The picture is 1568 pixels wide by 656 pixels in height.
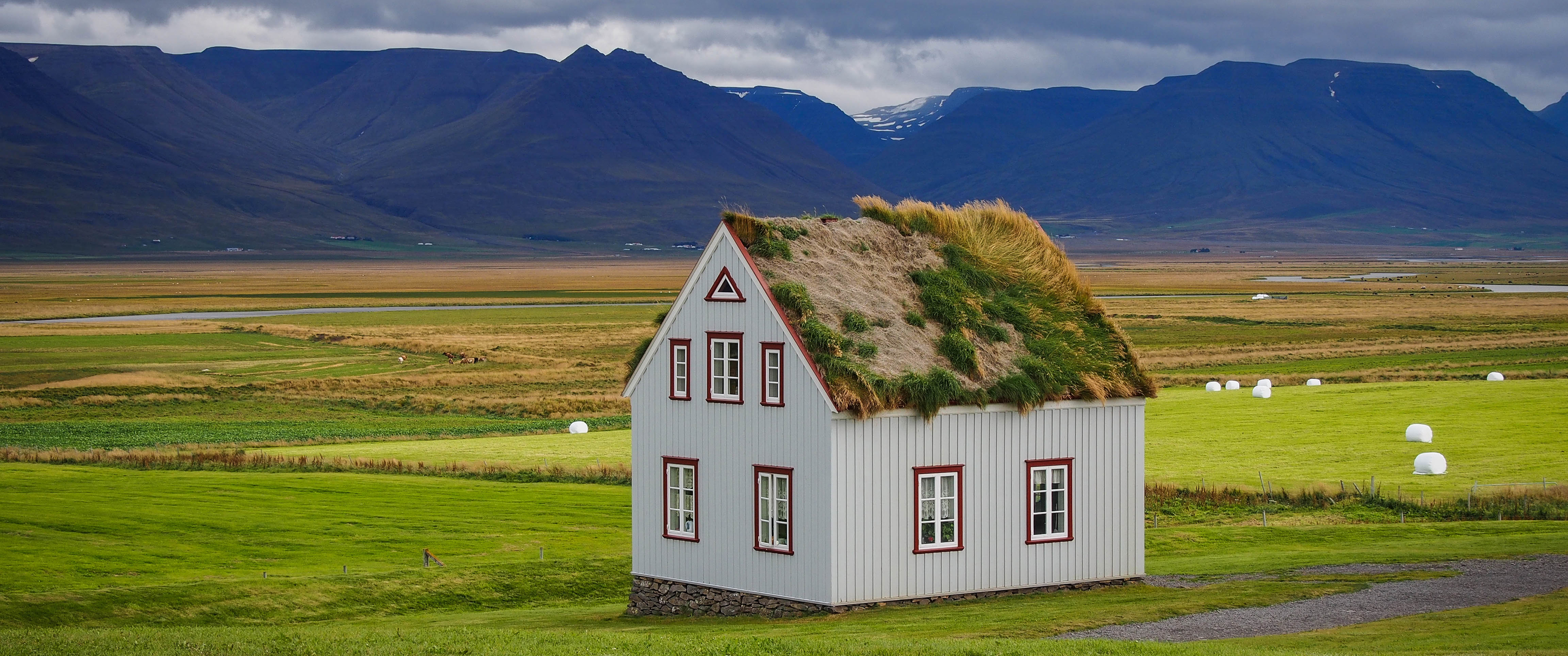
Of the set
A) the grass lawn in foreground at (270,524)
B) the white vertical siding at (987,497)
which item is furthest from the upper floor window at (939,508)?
the grass lawn in foreground at (270,524)

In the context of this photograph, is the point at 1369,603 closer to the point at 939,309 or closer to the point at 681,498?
the point at 939,309

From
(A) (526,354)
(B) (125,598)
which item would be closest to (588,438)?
(B) (125,598)

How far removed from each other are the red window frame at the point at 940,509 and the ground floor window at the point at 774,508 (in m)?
2.45

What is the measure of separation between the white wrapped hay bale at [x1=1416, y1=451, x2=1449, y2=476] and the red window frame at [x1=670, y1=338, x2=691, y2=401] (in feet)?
96.2

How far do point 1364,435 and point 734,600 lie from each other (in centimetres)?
3655

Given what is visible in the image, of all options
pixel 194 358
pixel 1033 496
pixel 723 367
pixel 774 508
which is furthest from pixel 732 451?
pixel 194 358

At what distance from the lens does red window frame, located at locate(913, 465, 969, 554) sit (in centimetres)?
3166

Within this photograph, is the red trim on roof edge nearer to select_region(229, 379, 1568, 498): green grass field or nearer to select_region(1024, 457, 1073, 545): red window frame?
select_region(1024, 457, 1073, 545): red window frame

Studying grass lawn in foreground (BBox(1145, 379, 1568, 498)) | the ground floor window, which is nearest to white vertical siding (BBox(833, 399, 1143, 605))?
the ground floor window

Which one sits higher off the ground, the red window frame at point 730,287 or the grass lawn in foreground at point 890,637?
the red window frame at point 730,287

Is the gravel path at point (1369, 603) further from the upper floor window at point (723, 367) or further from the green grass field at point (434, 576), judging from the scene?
the upper floor window at point (723, 367)

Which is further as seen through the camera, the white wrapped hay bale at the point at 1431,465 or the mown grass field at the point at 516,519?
the white wrapped hay bale at the point at 1431,465

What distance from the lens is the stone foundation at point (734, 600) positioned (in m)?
31.8

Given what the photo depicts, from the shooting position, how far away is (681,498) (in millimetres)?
33969
